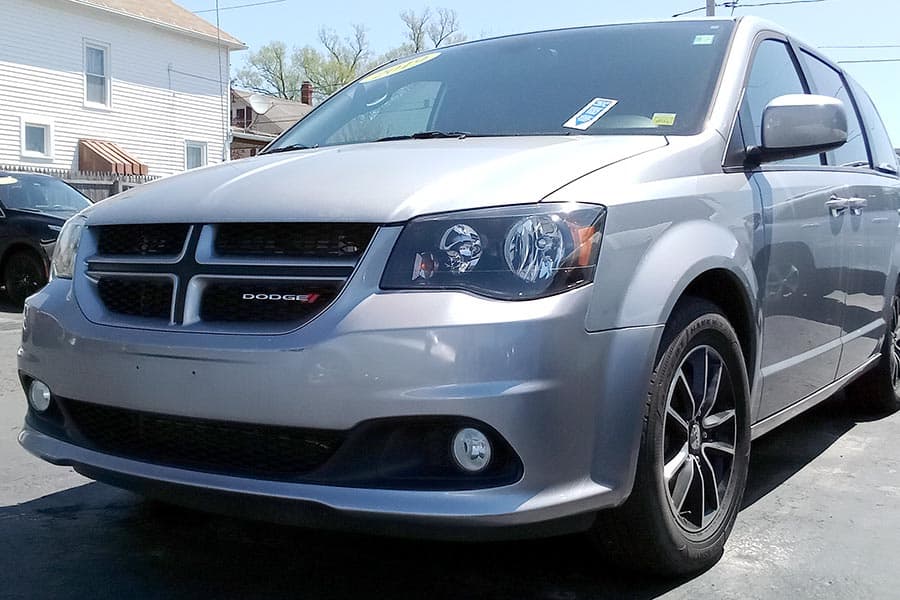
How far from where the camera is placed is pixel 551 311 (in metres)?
2.34

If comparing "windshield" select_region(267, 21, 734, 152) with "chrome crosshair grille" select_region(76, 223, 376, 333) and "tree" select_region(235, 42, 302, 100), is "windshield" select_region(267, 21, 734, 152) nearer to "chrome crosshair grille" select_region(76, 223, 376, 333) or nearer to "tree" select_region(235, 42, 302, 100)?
"chrome crosshair grille" select_region(76, 223, 376, 333)

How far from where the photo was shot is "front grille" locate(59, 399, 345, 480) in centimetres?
246

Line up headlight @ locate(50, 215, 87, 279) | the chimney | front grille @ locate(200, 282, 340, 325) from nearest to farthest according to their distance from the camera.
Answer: front grille @ locate(200, 282, 340, 325), headlight @ locate(50, 215, 87, 279), the chimney

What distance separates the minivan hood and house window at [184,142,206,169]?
24.8m

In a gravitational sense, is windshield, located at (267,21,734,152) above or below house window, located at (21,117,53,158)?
below

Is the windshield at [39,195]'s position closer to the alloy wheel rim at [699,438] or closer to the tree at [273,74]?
the alloy wheel rim at [699,438]

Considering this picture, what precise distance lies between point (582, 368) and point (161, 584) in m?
1.42

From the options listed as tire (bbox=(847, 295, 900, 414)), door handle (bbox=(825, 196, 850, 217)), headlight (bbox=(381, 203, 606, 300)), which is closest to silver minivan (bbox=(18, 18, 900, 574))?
headlight (bbox=(381, 203, 606, 300))

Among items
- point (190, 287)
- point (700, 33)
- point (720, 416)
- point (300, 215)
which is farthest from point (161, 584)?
point (700, 33)

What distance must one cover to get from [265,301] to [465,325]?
1.77 ft

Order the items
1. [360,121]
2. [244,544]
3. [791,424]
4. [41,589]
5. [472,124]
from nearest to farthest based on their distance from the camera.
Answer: [41,589], [244,544], [472,124], [360,121], [791,424]

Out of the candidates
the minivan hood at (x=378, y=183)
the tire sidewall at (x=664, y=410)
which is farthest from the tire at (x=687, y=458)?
the minivan hood at (x=378, y=183)

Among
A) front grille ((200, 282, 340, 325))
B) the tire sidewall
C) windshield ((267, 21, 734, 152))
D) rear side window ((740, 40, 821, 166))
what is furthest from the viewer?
rear side window ((740, 40, 821, 166))

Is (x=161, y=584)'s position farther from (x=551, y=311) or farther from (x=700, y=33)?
(x=700, y=33)
